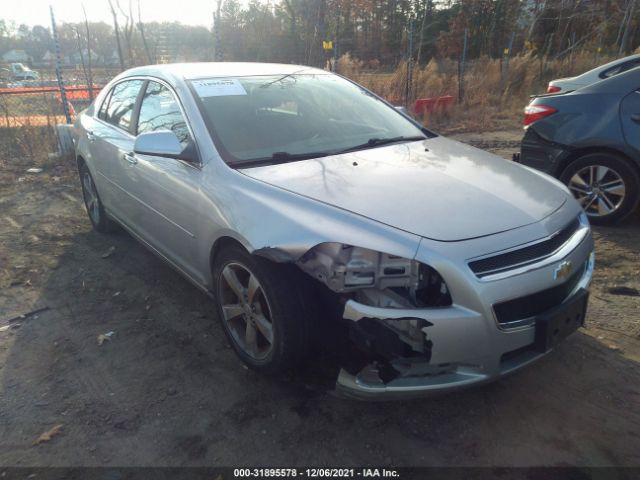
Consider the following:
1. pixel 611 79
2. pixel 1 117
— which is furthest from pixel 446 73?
pixel 1 117

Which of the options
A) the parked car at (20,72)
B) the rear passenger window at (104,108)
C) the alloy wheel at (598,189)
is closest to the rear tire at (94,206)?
the rear passenger window at (104,108)

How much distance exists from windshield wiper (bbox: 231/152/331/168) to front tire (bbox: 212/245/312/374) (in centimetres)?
50

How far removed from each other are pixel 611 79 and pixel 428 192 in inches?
138

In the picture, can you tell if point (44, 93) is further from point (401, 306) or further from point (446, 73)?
point (446, 73)

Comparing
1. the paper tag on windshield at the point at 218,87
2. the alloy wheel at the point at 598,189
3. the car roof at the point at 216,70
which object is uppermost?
the car roof at the point at 216,70

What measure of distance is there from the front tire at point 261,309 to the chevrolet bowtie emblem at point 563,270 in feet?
3.85

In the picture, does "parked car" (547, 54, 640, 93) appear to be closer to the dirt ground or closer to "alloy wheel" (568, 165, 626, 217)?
"alloy wheel" (568, 165, 626, 217)

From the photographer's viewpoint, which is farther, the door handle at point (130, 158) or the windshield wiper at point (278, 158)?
the door handle at point (130, 158)

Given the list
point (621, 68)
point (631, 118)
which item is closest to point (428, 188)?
point (631, 118)

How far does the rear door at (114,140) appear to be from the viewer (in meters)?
4.01

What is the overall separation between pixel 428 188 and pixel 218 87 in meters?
1.69

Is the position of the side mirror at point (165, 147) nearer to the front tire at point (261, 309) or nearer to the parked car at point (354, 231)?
the parked car at point (354, 231)

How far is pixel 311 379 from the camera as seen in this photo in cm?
277

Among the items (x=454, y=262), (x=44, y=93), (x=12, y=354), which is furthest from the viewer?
(x=44, y=93)
